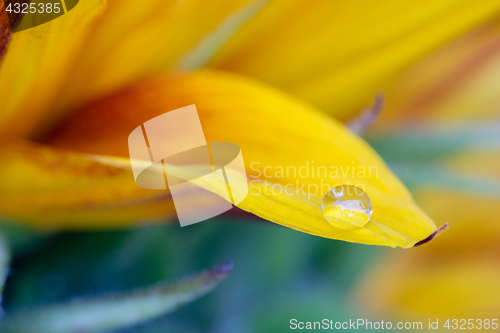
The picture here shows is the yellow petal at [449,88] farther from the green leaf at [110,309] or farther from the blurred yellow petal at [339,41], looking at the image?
the green leaf at [110,309]

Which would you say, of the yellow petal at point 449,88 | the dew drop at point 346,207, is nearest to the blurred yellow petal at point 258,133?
the dew drop at point 346,207

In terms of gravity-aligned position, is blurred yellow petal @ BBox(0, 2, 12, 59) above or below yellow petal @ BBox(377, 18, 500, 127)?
above

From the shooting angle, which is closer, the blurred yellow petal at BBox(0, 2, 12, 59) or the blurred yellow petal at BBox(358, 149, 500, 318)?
the blurred yellow petal at BBox(0, 2, 12, 59)

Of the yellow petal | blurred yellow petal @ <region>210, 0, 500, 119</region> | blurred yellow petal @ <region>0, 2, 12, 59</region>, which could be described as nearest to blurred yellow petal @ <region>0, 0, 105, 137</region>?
blurred yellow petal @ <region>0, 2, 12, 59</region>

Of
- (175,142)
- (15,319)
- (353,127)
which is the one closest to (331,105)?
(353,127)

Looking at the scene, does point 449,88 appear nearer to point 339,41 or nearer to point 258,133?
point 339,41
